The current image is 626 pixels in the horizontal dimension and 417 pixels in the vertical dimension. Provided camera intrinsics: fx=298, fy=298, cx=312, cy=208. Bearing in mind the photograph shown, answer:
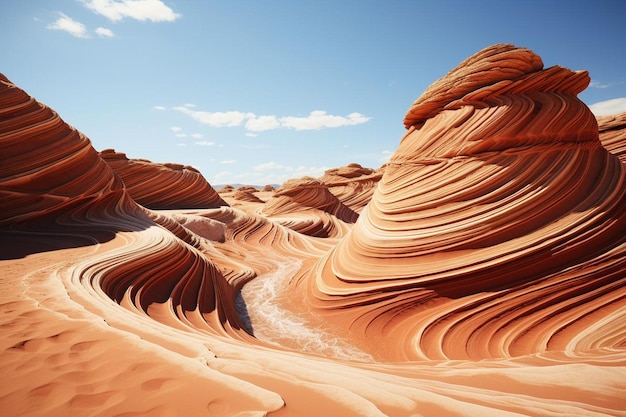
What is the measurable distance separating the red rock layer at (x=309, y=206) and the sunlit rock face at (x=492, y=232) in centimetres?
1164

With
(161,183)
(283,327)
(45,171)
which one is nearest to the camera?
(283,327)

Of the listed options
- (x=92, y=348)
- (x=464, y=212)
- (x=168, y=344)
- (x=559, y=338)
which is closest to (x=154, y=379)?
(x=168, y=344)

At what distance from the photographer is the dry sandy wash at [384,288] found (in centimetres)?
168

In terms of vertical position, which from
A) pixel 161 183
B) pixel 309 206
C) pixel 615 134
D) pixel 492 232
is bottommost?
pixel 492 232

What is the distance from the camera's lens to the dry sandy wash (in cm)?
168

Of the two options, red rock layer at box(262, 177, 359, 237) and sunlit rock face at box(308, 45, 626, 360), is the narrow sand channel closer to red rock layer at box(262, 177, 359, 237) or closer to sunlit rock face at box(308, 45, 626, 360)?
sunlit rock face at box(308, 45, 626, 360)

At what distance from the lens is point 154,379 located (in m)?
1.75

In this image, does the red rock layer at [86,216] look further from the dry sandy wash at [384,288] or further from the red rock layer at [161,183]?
the red rock layer at [161,183]

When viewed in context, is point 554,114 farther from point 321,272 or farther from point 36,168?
point 36,168

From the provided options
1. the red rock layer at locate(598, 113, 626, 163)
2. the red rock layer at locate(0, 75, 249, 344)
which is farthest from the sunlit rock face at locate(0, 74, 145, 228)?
the red rock layer at locate(598, 113, 626, 163)

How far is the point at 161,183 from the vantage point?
16.9 m

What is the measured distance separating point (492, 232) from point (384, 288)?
2429 millimetres

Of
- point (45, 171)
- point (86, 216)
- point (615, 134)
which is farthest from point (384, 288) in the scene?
point (615, 134)

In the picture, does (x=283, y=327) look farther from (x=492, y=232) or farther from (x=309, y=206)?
(x=309, y=206)
